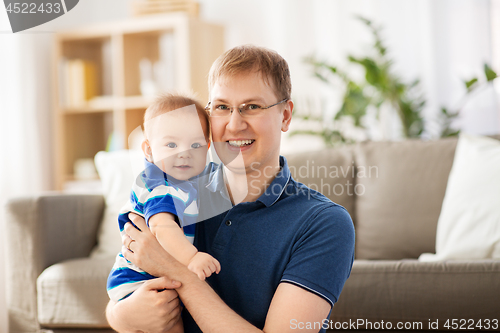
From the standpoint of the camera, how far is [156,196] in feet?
3.35

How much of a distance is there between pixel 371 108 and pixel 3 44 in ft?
7.95

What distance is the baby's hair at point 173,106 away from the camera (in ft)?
3.64

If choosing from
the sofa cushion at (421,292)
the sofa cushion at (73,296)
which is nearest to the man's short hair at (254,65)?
the sofa cushion at (421,292)

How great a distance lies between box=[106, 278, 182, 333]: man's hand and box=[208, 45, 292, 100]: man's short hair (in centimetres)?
47

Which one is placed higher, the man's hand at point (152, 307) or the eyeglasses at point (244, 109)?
the eyeglasses at point (244, 109)

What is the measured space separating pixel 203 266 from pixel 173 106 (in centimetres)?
41

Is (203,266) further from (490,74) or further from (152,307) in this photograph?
(490,74)

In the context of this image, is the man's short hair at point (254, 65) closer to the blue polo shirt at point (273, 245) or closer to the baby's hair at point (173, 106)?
the baby's hair at point (173, 106)

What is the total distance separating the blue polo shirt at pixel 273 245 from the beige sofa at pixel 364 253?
0.70 meters

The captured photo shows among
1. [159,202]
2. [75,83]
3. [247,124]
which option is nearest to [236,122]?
[247,124]

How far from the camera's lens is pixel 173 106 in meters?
1.11

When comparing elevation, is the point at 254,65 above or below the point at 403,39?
below

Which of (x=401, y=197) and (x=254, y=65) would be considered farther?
(x=401, y=197)

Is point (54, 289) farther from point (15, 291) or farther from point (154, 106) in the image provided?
point (154, 106)
